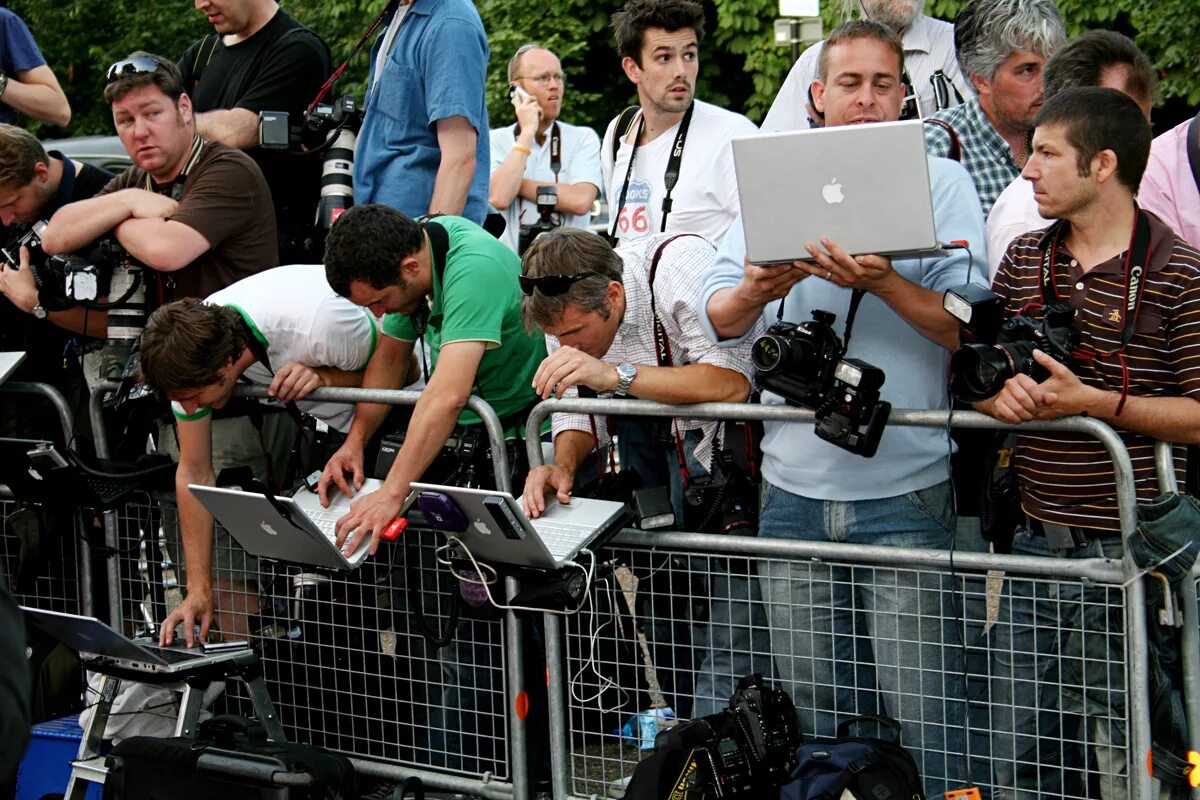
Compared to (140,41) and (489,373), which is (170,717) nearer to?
(489,373)

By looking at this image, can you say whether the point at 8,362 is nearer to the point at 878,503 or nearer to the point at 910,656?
the point at 878,503

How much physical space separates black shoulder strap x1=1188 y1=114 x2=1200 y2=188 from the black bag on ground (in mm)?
2899

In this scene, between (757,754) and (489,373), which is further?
(489,373)

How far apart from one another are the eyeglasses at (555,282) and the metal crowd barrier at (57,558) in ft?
6.45

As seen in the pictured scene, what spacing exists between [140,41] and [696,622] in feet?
46.8

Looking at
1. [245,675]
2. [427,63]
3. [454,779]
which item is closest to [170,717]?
[245,675]

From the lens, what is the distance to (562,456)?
4.32m

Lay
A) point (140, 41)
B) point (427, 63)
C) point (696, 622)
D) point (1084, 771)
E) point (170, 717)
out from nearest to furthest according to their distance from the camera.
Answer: point (1084, 771) → point (696, 622) → point (170, 717) → point (427, 63) → point (140, 41)

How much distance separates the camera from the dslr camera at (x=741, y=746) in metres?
3.66

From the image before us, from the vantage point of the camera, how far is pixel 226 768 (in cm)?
403

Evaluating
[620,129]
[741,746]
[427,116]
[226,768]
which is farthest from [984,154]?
[226,768]

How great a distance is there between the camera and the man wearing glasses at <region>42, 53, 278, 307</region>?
4.90m

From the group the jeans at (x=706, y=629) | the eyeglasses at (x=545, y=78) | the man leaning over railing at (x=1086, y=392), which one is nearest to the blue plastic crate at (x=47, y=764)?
the jeans at (x=706, y=629)

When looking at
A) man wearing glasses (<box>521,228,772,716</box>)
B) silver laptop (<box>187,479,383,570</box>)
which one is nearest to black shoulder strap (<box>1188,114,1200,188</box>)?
man wearing glasses (<box>521,228,772,716</box>)
